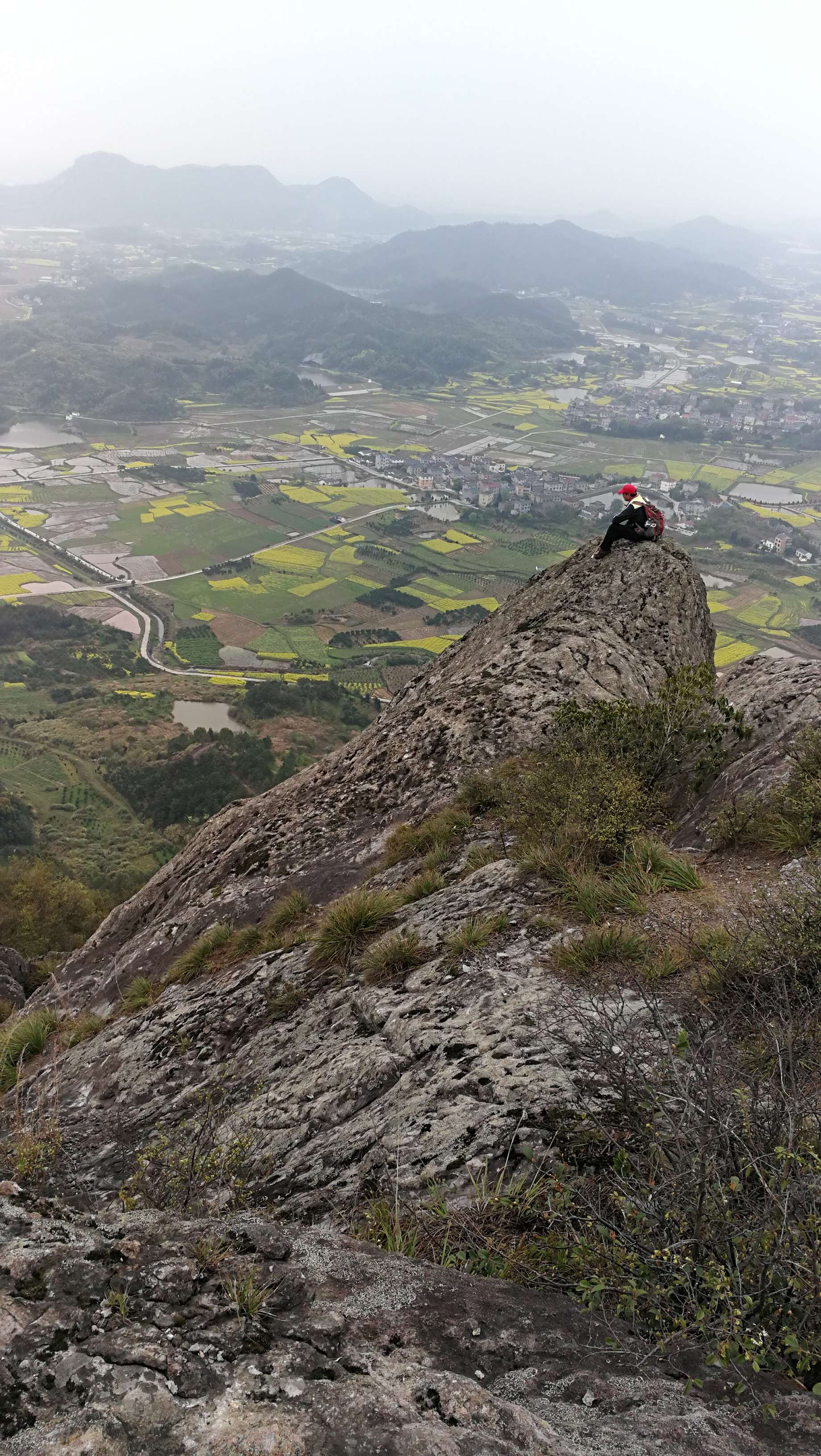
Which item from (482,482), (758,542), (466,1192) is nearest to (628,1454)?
(466,1192)

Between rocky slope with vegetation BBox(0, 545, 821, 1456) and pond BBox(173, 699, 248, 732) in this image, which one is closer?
rocky slope with vegetation BBox(0, 545, 821, 1456)

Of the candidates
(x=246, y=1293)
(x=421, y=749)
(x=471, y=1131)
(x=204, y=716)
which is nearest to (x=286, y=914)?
(x=421, y=749)

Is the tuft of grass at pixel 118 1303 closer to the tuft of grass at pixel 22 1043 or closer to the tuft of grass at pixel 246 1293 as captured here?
the tuft of grass at pixel 246 1293

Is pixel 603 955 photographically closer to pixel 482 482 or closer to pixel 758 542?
pixel 758 542

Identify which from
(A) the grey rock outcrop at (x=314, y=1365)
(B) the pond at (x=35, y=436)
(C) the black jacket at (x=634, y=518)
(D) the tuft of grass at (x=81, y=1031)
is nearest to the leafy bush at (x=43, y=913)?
(D) the tuft of grass at (x=81, y=1031)

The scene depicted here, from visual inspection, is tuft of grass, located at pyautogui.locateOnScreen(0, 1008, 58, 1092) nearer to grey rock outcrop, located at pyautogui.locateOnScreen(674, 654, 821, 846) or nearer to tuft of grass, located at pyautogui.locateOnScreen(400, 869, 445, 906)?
tuft of grass, located at pyautogui.locateOnScreen(400, 869, 445, 906)

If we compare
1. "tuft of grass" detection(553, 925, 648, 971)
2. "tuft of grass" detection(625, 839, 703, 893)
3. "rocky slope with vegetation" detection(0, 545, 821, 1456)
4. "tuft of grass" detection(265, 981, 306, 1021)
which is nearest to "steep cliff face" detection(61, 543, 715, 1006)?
"rocky slope with vegetation" detection(0, 545, 821, 1456)

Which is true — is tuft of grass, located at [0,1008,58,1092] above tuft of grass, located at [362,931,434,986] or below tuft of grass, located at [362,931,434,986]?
below
